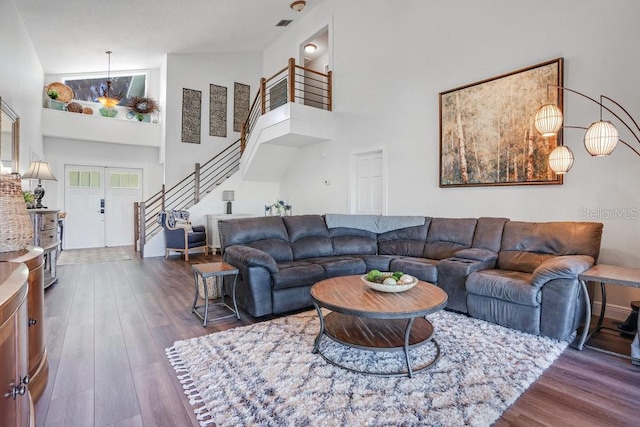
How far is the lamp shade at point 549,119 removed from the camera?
3.20 meters

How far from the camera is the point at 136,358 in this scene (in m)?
2.47

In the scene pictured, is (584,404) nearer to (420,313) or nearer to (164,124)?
(420,313)

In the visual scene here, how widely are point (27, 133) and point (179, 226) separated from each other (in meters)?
2.81

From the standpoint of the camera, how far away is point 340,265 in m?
3.81

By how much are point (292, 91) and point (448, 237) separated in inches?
148

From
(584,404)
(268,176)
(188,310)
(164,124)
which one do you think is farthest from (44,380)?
(164,124)

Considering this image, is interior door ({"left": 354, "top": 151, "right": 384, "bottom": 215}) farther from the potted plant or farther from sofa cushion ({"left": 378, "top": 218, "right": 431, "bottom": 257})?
the potted plant

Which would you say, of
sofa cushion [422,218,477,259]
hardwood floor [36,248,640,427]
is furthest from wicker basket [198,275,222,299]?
sofa cushion [422,218,477,259]

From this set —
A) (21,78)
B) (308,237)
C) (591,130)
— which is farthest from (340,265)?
(21,78)

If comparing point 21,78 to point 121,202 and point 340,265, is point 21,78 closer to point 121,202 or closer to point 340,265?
point 121,202

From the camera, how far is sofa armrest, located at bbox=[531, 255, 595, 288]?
270 centimetres

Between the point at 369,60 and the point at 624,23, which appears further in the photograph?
the point at 369,60

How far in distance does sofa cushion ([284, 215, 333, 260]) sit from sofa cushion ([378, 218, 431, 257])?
0.78m

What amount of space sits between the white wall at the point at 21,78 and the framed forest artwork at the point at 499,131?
222 inches
